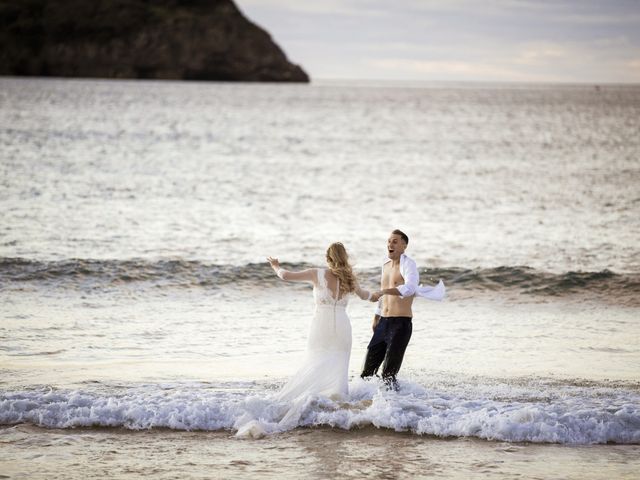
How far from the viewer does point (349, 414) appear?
8164 millimetres

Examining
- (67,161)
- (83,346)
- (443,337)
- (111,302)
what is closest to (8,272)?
(111,302)

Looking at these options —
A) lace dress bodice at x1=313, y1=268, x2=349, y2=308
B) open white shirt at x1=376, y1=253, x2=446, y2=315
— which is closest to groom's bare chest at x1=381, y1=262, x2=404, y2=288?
open white shirt at x1=376, y1=253, x2=446, y2=315

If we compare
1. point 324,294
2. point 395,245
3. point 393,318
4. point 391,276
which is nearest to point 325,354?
point 324,294

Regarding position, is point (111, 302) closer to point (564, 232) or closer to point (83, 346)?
point (83, 346)

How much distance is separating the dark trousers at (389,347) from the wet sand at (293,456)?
37.3 inches

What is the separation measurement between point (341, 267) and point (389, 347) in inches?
43.3

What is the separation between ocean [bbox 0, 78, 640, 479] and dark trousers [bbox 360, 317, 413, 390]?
0.63 ft

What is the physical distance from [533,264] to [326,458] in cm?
1241

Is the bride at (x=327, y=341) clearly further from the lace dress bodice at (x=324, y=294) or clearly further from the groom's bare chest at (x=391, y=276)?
the groom's bare chest at (x=391, y=276)

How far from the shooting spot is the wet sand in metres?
6.89

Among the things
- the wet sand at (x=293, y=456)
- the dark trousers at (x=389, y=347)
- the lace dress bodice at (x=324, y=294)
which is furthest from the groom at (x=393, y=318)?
the wet sand at (x=293, y=456)

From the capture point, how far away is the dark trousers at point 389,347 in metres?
8.74

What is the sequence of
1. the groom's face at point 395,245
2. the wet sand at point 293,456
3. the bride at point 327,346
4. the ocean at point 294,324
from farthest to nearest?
the groom's face at point 395,245
the bride at point 327,346
the ocean at point 294,324
the wet sand at point 293,456

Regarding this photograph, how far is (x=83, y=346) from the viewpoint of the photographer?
11.0 meters
